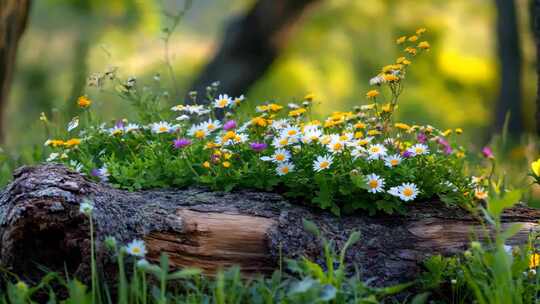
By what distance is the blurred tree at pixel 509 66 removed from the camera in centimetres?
1108

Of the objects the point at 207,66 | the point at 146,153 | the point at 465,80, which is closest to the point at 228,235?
the point at 146,153

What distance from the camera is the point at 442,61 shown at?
17.0 metres

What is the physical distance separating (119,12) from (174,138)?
42.3 ft

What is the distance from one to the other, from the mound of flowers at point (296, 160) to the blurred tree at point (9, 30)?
1.65 m

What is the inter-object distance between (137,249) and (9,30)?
2.87 m

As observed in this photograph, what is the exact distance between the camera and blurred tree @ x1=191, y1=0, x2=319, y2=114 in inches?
356

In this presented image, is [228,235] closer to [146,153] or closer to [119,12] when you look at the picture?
[146,153]

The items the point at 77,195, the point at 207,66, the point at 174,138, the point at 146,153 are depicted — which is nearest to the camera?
the point at 77,195

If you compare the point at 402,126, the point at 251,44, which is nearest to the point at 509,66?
the point at 251,44

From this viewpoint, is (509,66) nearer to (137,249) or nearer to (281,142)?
(281,142)

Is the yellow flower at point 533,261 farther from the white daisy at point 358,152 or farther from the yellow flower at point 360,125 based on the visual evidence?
the yellow flower at point 360,125

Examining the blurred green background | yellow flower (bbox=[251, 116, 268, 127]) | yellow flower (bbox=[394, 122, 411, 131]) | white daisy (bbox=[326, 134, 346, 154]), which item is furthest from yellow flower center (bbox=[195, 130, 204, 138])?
the blurred green background

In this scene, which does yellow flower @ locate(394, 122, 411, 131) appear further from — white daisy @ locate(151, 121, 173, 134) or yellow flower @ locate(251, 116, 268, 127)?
white daisy @ locate(151, 121, 173, 134)

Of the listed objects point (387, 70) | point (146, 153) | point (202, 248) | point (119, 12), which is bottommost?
point (202, 248)
